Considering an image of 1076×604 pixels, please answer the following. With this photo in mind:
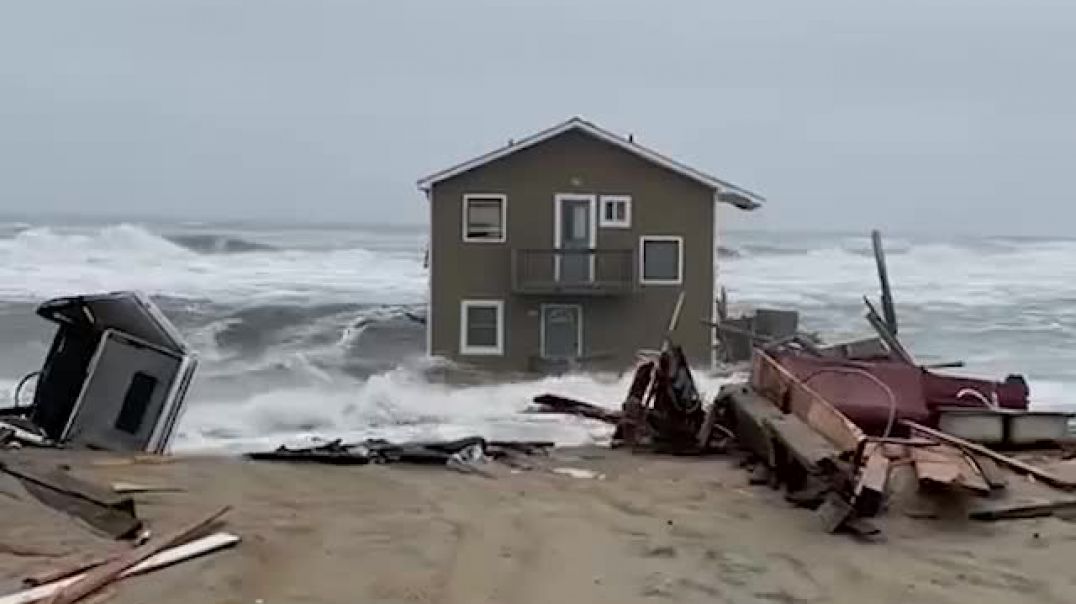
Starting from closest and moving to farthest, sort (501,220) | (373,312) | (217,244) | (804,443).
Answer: (804,443) → (501,220) → (373,312) → (217,244)

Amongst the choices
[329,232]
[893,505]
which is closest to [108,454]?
[893,505]

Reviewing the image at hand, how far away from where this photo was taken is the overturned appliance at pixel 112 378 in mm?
12867

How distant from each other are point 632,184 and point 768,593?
23432 mm

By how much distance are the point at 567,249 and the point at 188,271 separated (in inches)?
1378

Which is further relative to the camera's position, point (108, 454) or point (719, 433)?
point (719, 433)

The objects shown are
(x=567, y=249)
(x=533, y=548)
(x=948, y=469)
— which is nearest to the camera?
(x=533, y=548)

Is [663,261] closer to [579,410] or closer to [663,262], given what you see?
[663,262]

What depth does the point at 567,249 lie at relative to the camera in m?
29.5

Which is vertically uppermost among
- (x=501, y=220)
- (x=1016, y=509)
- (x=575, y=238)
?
(x=501, y=220)

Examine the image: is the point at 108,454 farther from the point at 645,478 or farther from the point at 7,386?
the point at 7,386

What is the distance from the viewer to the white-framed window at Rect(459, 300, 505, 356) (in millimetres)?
30062

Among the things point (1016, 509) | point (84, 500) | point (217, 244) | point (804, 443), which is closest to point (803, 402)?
point (804, 443)

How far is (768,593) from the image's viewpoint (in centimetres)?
700

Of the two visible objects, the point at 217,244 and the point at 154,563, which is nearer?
the point at 154,563
